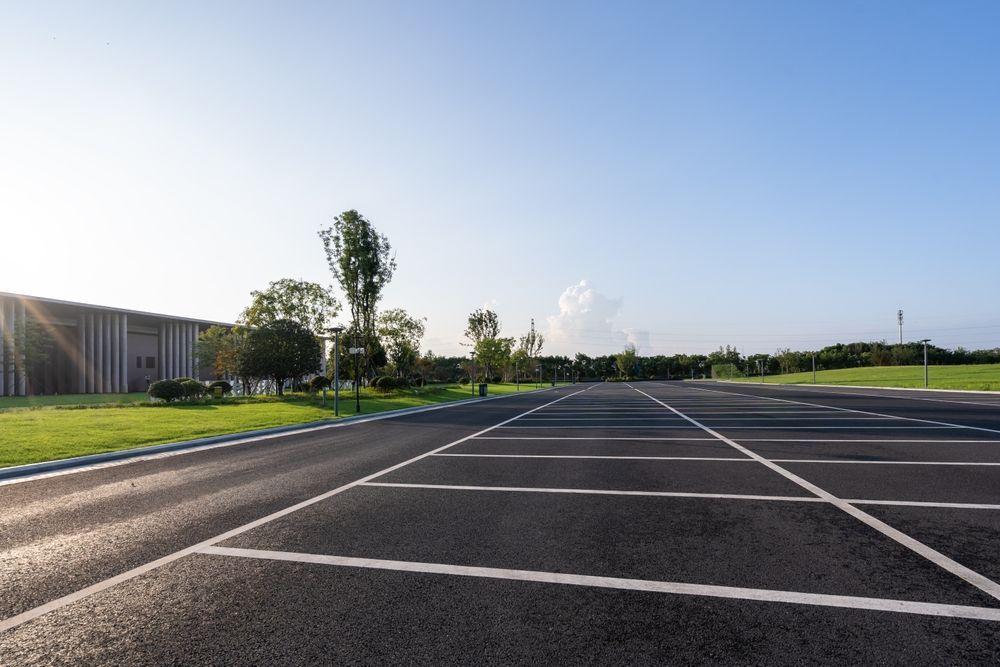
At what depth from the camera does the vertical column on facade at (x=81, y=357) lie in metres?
48.1

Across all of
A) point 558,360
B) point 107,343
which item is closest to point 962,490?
point 107,343

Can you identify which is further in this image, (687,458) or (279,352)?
(279,352)

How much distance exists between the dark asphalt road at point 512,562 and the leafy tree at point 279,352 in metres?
24.0

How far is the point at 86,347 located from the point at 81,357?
1.02 metres

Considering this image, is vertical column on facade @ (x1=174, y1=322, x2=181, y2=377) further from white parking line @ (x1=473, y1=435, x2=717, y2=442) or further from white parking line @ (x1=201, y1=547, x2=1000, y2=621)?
white parking line @ (x1=201, y1=547, x2=1000, y2=621)

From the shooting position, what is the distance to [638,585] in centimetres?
382

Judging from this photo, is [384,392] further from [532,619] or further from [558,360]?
[558,360]

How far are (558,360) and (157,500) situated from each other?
120492mm

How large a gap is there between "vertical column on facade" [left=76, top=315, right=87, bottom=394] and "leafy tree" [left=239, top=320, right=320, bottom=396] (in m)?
27.6

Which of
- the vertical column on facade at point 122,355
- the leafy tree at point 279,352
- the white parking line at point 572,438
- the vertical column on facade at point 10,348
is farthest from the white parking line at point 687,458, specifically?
the vertical column on facade at point 122,355

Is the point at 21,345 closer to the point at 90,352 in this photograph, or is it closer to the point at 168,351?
the point at 90,352

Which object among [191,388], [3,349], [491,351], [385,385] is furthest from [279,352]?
[491,351]

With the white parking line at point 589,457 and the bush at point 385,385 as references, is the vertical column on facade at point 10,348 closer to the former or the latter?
the bush at point 385,385

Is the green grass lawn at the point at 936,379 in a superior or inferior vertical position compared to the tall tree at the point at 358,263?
inferior
